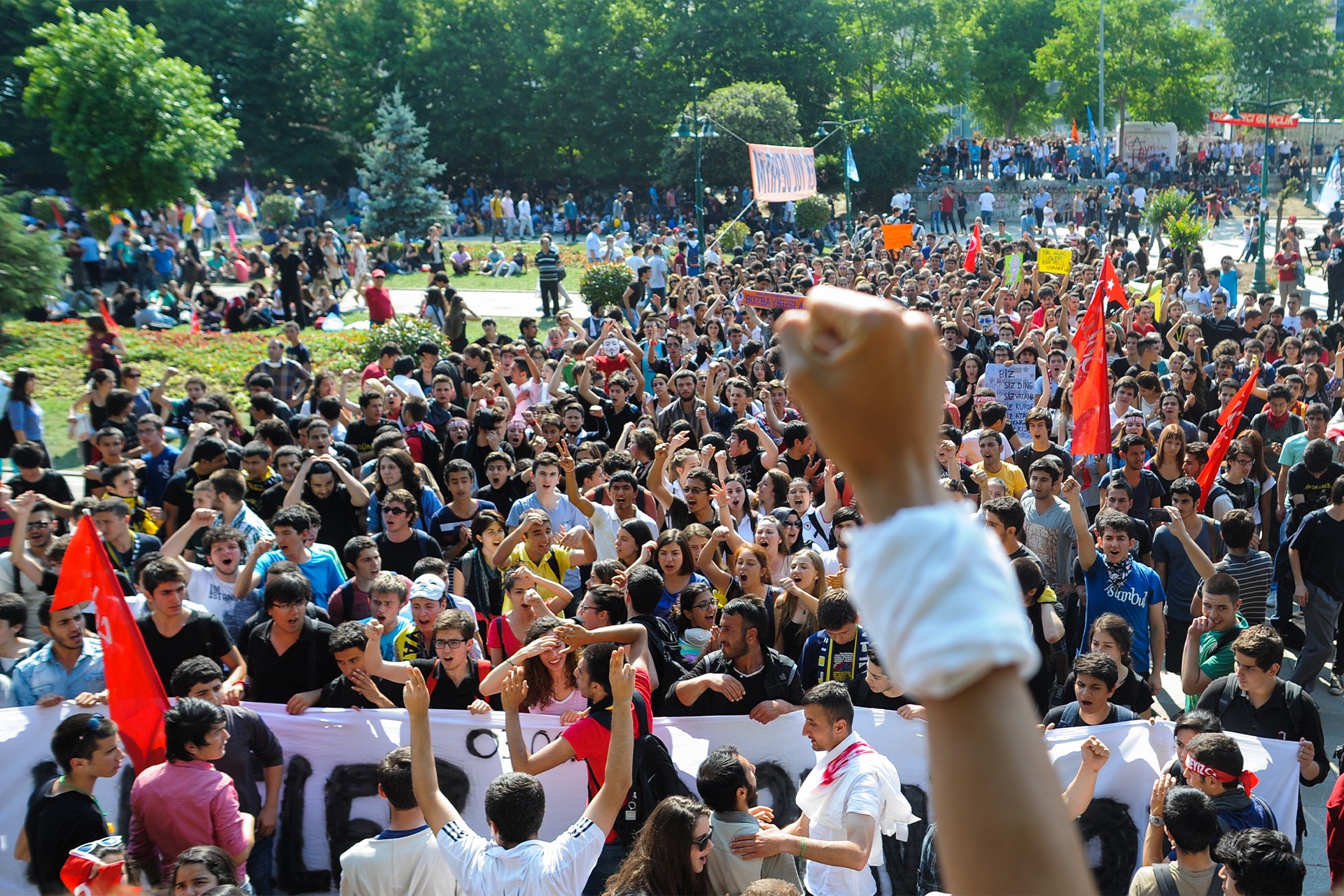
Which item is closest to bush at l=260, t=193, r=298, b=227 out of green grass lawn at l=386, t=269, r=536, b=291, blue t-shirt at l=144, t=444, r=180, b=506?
green grass lawn at l=386, t=269, r=536, b=291

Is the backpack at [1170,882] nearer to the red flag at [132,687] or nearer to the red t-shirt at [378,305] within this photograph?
the red flag at [132,687]

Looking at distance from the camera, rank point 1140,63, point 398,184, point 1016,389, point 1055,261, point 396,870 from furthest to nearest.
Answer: point 1140,63
point 398,184
point 1055,261
point 1016,389
point 396,870

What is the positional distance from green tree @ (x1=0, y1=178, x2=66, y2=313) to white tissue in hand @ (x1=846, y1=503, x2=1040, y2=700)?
858 inches

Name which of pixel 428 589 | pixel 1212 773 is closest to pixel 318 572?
pixel 428 589

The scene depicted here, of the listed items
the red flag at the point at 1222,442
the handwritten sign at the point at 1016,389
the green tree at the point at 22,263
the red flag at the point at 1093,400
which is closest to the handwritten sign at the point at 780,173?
the handwritten sign at the point at 1016,389

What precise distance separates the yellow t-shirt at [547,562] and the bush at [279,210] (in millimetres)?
37611

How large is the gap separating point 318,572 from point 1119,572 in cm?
506

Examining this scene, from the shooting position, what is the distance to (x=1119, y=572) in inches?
297

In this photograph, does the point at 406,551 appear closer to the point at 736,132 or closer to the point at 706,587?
the point at 706,587

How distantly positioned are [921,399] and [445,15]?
59106mm

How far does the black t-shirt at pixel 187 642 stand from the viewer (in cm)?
663

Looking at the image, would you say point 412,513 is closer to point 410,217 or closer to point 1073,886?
point 1073,886

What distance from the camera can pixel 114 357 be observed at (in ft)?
49.5

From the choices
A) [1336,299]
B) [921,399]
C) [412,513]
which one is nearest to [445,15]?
[1336,299]
